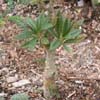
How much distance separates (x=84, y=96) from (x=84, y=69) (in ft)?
0.69

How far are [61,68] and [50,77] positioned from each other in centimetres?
29

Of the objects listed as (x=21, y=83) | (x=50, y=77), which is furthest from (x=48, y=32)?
(x=21, y=83)

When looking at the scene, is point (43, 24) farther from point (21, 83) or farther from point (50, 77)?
point (21, 83)

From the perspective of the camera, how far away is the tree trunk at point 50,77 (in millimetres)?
1658

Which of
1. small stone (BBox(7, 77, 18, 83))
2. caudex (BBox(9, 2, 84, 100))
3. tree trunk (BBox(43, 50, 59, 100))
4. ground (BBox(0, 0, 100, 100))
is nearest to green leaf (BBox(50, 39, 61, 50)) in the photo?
caudex (BBox(9, 2, 84, 100))

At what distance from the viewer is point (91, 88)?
1.85 metres

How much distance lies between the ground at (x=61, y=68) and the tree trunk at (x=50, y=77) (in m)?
0.06

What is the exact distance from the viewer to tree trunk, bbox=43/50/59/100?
1658mm

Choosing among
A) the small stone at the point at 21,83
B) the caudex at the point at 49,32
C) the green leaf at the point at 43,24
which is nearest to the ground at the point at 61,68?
the small stone at the point at 21,83

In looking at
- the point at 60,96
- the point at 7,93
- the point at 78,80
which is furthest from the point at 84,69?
the point at 7,93

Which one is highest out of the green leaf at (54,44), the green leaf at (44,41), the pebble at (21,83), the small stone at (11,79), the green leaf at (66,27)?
the green leaf at (66,27)

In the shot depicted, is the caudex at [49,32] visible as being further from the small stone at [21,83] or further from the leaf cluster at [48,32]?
the small stone at [21,83]

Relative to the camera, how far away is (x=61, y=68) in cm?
198

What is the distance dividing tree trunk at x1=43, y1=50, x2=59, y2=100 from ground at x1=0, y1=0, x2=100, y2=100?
0.21 feet
